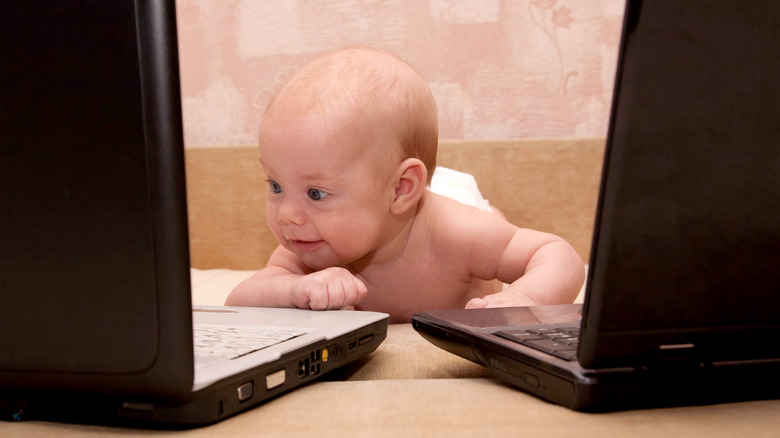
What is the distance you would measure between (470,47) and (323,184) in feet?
3.53

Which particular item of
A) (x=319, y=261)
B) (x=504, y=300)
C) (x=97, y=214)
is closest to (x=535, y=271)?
(x=504, y=300)

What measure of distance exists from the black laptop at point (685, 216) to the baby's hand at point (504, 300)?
0.40 m

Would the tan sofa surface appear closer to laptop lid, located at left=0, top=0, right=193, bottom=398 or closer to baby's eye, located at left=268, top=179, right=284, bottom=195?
laptop lid, located at left=0, top=0, right=193, bottom=398

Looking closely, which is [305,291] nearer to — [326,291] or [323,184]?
[326,291]

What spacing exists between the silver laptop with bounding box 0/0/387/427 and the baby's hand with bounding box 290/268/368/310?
17.3 inches

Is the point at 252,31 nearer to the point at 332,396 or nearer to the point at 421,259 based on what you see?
the point at 421,259

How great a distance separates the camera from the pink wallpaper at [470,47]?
187cm

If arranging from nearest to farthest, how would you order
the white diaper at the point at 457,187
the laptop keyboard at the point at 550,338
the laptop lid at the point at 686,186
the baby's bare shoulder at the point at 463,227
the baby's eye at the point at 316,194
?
1. the laptop lid at the point at 686,186
2. the laptop keyboard at the point at 550,338
3. the baby's eye at the point at 316,194
4. the baby's bare shoulder at the point at 463,227
5. the white diaper at the point at 457,187

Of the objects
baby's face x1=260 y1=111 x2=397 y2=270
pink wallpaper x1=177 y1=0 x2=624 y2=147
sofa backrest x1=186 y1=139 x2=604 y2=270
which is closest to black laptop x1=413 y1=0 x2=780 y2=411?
baby's face x1=260 y1=111 x2=397 y2=270

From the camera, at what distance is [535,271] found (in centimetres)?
105

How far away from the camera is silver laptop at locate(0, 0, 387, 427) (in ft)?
1.25

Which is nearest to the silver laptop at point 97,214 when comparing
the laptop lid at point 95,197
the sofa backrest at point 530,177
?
the laptop lid at point 95,197

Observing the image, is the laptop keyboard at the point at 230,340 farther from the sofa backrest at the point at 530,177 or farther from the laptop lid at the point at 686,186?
the sofa backrest at the point at 530,177

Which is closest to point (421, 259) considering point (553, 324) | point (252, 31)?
point (553, 324)
